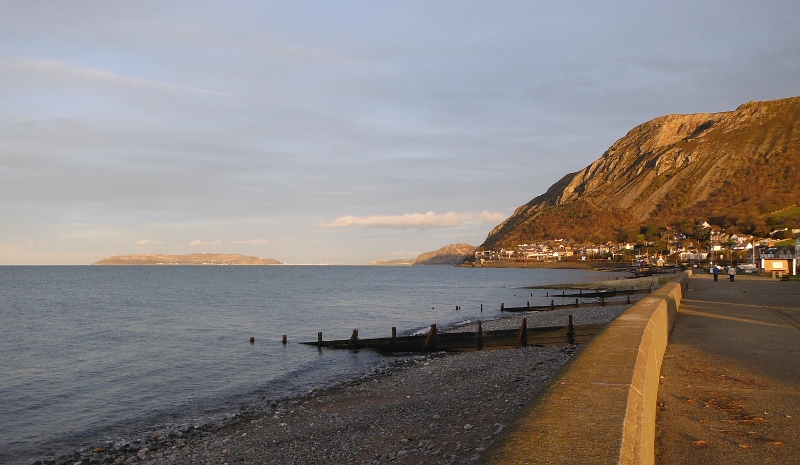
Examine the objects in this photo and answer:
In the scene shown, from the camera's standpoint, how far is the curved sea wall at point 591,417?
4148 millimetres

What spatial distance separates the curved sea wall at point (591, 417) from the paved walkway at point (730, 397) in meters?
0.48

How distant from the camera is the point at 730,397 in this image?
8.02m

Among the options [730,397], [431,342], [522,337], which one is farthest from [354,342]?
[730,397]

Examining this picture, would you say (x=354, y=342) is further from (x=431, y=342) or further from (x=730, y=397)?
(x=730, y=397)

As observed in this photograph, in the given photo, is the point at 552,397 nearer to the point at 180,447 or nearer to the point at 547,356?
the point at 180,447

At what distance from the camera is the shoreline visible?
10.6 meters

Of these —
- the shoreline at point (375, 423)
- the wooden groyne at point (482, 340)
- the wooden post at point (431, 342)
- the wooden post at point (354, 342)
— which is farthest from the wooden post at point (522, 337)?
the wooden post at point (354, 342)

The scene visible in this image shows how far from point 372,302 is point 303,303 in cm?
796

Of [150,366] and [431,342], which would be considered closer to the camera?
[150,366]

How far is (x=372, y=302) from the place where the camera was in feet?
228

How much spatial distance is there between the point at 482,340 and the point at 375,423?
13.1 m

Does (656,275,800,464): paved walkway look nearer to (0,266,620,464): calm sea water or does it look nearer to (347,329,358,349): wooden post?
(0,266,620,464): calm sea water

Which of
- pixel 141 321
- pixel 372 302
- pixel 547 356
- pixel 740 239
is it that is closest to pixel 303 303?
pixel 372 302

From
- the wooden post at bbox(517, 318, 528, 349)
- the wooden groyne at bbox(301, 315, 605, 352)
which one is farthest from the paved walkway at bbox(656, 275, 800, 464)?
the wooden post at bbox(517, 318, 528, 349)
